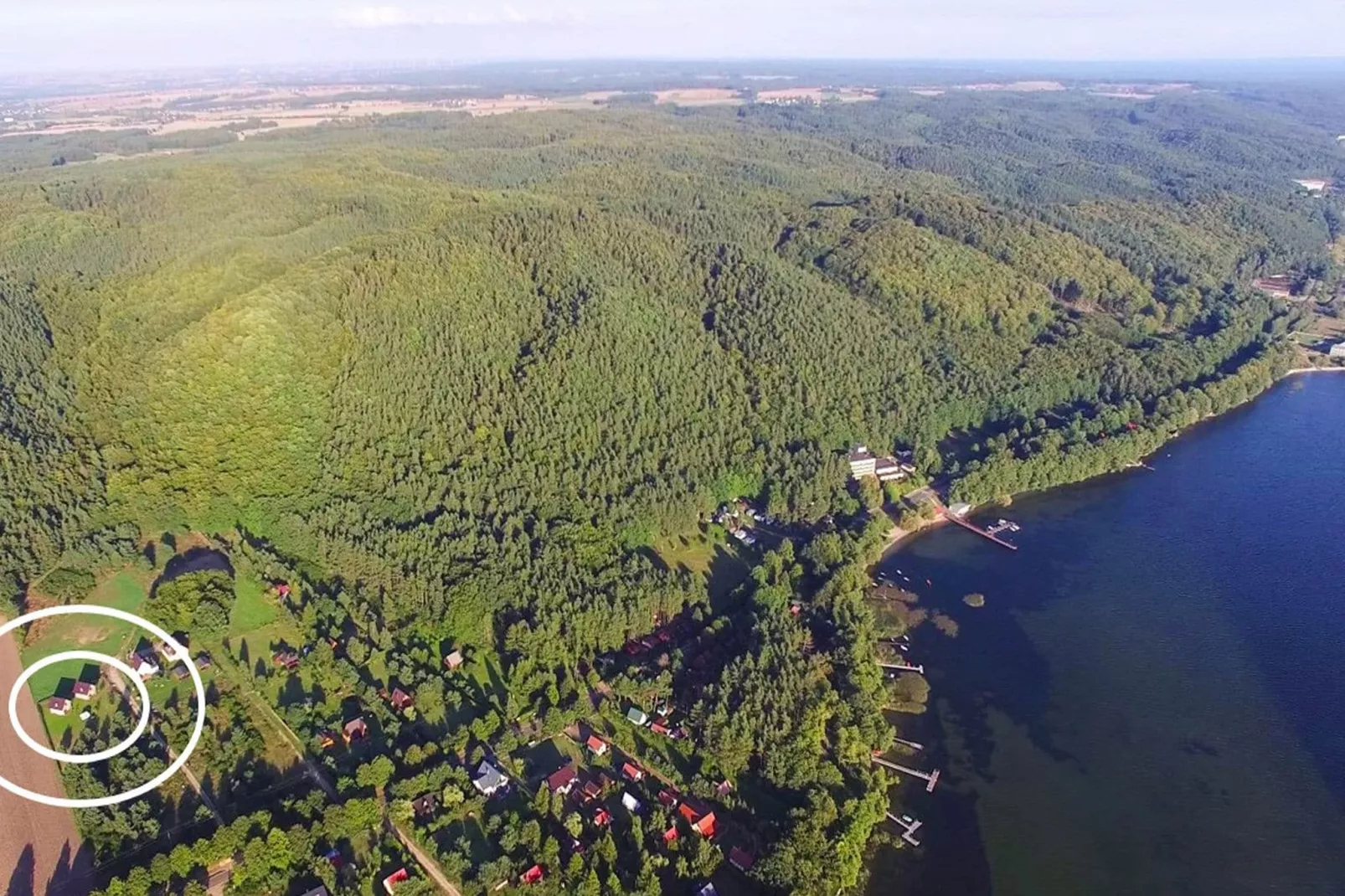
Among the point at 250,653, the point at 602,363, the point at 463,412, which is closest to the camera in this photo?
the point at 250,653

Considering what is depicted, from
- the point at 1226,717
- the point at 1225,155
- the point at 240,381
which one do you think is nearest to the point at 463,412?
the point at 240,381

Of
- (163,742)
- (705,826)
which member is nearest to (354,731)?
(163,742)

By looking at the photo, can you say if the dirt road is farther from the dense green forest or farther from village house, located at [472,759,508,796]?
village house, located at [472,759,508,796]

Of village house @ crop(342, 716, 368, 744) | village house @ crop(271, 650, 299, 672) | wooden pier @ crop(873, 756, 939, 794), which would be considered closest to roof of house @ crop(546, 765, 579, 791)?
village house @ crop(342, 716, 368, 744)

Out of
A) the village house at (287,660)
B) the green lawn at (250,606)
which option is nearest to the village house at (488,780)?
the village house at (287,660)

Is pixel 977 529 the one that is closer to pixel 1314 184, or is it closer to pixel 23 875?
pixel 23 875

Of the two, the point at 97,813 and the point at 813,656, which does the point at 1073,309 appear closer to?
the point at 813,656
